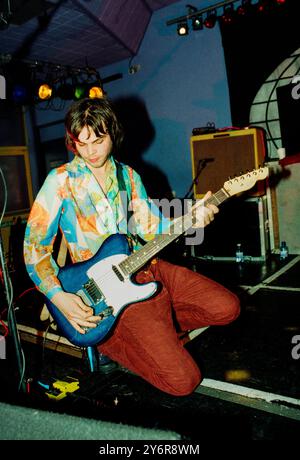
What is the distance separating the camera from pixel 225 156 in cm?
466

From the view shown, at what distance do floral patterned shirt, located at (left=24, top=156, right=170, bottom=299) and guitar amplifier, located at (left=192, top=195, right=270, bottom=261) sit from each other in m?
2.44

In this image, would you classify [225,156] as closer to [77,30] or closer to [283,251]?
[283,251]

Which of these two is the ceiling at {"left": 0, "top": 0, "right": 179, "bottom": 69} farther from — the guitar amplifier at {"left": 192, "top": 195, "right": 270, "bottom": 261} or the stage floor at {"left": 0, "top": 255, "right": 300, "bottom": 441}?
the stage floor at {"left": 0, "top": 255, "right": 300, "bottom": 441}

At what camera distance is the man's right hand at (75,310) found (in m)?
1.87

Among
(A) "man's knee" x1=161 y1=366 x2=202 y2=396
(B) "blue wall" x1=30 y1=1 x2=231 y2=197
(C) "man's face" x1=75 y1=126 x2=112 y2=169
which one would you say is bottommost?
(A) "man's knee" x1=161 y1=366 x2=202 y2=396

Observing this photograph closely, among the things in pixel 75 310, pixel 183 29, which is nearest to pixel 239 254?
pixel 75 310

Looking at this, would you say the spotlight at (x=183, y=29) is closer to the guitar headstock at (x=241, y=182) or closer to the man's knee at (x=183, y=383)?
the guitar headstock at (x=241, y=182)

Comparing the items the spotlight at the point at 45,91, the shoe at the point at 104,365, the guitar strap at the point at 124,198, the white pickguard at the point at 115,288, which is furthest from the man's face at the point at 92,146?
the spotlight at the point at 45,91

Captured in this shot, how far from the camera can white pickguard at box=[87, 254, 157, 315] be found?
1.90 metres

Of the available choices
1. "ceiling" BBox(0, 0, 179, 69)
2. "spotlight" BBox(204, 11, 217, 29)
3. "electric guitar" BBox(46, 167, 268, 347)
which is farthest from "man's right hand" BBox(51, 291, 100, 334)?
"spotlight" BBox(204, 11, 217, 29)

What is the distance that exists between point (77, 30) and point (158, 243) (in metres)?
5.15

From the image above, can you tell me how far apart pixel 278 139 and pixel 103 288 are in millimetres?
4238

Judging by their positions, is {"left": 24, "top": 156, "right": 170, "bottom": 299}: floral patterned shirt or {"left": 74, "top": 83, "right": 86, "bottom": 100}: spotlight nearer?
{"left": 24, "top": 156, "right": 170, "bottom": 299}: floral patterned shirt

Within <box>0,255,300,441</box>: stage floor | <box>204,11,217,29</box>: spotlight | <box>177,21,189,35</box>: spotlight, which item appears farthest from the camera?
<box>177,21,189,35</box>: spotlight
